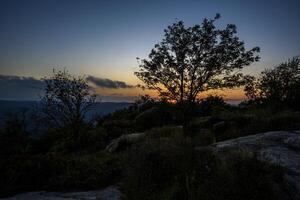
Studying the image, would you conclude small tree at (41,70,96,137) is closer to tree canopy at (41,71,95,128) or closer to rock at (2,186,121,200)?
Result: tree canopy at (41,71,95,128)

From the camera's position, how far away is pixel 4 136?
22.1m

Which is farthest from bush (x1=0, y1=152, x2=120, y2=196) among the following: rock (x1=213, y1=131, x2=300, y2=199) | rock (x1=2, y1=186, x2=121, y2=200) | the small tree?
the small tree

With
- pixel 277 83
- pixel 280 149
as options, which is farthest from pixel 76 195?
pixel 277 83

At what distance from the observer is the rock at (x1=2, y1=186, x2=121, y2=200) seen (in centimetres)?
681

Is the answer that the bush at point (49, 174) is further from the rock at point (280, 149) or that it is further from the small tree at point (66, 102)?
the small tree at point (66, 102)

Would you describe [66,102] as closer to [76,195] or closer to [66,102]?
[66,102]

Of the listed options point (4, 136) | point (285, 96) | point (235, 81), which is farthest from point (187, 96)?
point (285, 96)

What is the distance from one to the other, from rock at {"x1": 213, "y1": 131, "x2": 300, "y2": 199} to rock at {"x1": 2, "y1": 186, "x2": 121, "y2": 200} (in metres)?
3.15

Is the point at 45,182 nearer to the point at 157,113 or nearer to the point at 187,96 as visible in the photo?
the point at 187,96

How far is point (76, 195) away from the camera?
7117mm

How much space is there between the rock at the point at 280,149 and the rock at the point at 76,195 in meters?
3.15

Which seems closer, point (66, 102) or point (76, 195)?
point (76, 195)

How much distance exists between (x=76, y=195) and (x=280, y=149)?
18.5 ft

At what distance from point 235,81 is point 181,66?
355 cm
